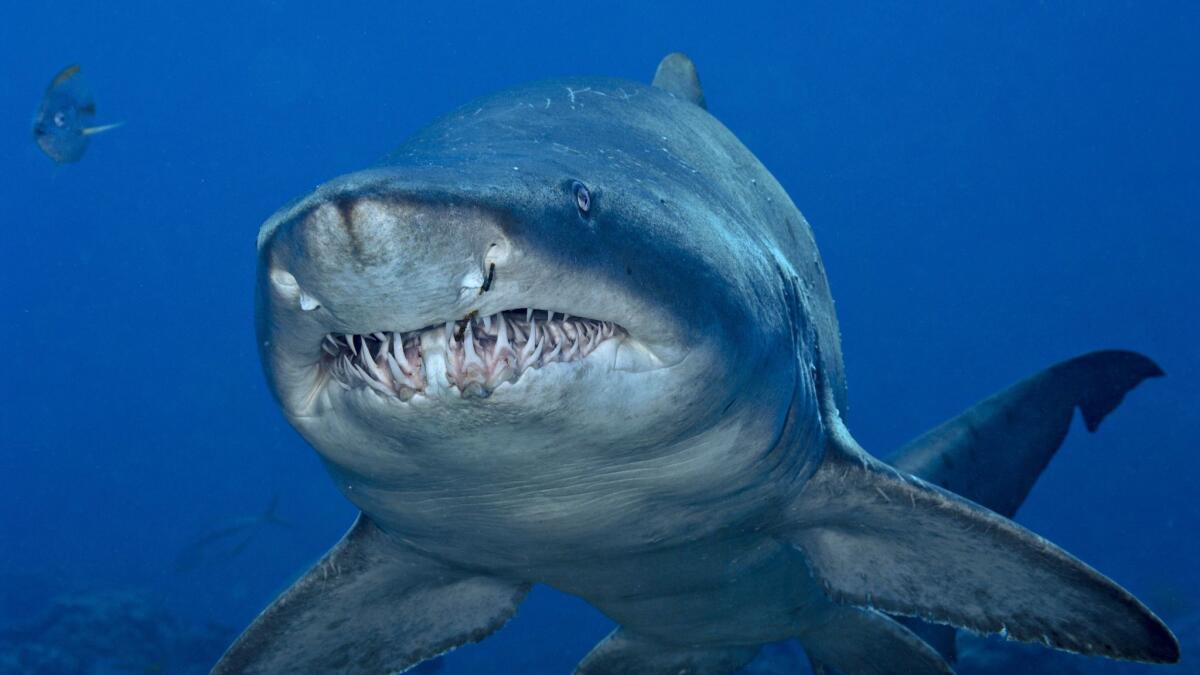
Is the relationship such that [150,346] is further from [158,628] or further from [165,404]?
[158,628]

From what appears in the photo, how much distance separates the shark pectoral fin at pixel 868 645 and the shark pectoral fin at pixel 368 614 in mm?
1720

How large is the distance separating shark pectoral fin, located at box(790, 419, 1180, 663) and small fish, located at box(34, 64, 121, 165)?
7.93 m

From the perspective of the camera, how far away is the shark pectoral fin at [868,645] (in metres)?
4.25

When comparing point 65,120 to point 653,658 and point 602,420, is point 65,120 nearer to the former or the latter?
point 653,658

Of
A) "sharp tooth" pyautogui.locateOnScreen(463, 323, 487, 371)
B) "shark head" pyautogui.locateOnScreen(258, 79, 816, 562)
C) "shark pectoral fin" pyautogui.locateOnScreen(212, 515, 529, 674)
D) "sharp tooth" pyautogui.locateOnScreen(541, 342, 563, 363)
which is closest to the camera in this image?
"shark head" pyautogui.locateOnScreen(258, 79, 816, 562)

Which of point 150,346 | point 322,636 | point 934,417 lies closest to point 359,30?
point 150,346

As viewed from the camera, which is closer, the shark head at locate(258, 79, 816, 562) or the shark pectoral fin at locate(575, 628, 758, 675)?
the shark head at locate(258, 79, 816, 562)

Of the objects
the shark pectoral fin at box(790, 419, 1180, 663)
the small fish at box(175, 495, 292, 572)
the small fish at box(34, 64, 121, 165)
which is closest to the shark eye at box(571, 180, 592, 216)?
the shark pectoral fin at box(790, 419, 1180, 663)

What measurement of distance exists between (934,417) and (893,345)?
24.9 feet

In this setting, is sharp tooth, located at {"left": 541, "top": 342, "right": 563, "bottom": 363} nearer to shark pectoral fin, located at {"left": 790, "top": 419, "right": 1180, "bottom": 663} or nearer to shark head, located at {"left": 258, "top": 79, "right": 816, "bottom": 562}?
shark head, located at {"left": 258, "top": 79, "right": 816, "bottom": 562}

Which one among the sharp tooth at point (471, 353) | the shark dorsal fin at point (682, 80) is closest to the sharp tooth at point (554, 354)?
the sharp tooth at point (471, 353)

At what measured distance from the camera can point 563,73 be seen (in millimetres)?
57438

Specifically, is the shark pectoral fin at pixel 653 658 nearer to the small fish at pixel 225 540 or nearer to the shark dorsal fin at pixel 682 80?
the shark dorsal fin at pixel 682 80

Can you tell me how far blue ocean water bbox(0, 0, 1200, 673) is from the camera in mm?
61000
